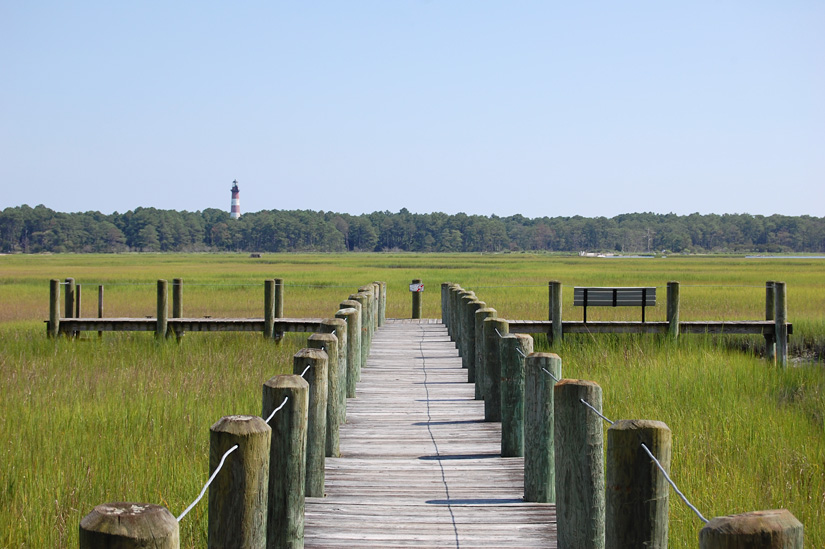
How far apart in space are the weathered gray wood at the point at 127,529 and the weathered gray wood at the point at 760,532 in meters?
1.50

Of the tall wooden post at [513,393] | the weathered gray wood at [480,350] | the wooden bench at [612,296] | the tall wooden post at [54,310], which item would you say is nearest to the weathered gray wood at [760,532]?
the tall wooden post at [513,393]

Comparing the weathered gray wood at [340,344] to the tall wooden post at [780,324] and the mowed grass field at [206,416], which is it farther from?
the tall wooden post at [780,324]

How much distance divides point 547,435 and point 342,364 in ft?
9.29

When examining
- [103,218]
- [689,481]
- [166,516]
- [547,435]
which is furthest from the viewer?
[103,218]

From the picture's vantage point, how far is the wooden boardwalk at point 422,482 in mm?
4949

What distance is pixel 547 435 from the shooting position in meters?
5.57

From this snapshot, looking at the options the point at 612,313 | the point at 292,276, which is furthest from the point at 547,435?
the point at 292,276

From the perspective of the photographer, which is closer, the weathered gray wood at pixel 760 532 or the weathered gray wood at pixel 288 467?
the weathered gray wood at pixel 760 532

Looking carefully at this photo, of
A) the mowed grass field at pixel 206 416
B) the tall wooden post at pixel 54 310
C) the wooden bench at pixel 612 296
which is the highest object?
the wooden bench at pixel 612 296

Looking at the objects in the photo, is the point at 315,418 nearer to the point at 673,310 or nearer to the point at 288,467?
the point at 288,467

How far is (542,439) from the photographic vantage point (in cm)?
557

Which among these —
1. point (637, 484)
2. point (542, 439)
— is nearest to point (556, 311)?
point (542, 439)

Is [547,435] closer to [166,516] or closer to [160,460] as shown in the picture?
[160,460]

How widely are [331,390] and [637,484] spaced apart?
385 centimetres
